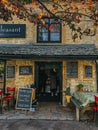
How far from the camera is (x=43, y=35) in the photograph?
15125 mm

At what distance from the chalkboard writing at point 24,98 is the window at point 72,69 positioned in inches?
99.8

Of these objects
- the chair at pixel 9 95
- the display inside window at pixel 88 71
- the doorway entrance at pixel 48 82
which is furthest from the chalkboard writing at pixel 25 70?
the display inside window at pixel 88 71

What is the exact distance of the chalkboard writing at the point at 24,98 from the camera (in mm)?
12430

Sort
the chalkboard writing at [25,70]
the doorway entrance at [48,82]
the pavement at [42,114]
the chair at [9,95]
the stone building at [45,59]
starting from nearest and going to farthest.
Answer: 1. the pavement at [42,114]
2. the chair at [9,95]
3. the stone building at [45,59]
4. the chalkboard writing at [25,70]
5. the doorway entrance at [48,82]

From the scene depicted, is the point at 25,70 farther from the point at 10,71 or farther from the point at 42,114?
the point at 42,114

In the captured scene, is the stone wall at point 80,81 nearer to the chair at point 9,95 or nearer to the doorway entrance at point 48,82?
the doorway entrance at point 48,82

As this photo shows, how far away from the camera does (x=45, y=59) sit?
519 inches

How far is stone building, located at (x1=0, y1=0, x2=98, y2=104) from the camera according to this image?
43.4 feet

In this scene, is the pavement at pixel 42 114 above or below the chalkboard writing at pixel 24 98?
below

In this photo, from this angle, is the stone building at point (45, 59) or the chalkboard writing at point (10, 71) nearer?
the stone building at point (45, 59)

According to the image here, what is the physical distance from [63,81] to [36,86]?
1784mm

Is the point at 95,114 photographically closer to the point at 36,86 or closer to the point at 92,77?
the point at 92,77

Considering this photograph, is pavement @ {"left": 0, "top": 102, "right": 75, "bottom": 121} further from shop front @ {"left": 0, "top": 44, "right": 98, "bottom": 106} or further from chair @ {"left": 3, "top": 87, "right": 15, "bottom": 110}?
shop front @ {"left": 0, "top": 44, "right": 98, "bottom": 106}

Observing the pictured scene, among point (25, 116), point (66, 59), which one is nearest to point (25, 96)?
point (25, 116)
